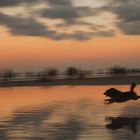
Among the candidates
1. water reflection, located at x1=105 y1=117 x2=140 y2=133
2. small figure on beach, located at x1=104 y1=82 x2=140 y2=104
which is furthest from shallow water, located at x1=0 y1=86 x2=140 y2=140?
small figure on beach, located at x1=104 y1=82 x2=140 y2=104

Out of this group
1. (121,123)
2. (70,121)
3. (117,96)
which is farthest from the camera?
(117,96)

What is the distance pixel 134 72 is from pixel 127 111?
172 feet

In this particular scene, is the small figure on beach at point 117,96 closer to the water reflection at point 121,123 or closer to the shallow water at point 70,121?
the shallow water at point 70,121

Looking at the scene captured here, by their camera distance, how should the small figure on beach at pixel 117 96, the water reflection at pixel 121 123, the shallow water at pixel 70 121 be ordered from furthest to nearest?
the small figure on beach at pixel 117 96, the water reflection at pixel 121 123, the shallow water at pixel 70 121

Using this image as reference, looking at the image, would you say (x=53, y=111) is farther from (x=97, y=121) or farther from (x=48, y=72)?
(x=48, y=72)

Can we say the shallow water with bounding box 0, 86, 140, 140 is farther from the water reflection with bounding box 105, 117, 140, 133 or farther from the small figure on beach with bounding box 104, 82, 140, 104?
the small figure on beach with bounding box 104, 82, 140, 104

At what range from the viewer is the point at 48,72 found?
6303 centimetres

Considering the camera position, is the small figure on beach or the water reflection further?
the small figure on beach

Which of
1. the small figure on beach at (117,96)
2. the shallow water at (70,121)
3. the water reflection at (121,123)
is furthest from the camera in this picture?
the small figure on beach at (117,96)

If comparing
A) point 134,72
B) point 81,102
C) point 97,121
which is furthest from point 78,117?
point 134,72

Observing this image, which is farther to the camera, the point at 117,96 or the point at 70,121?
the point at 117,96

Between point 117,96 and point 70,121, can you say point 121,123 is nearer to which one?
point 70,121

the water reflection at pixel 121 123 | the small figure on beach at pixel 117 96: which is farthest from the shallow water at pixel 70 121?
the small figure on beach at pixel 117 96

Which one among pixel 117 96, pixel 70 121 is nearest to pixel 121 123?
pixel 70 121
